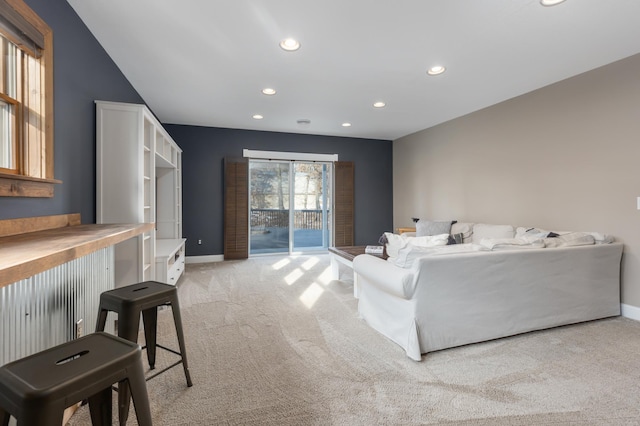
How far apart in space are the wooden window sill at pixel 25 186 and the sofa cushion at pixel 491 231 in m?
4.16

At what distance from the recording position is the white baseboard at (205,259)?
18.3 ft

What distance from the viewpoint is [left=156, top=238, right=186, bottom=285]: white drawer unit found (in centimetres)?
338

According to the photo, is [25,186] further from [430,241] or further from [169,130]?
[169,130]

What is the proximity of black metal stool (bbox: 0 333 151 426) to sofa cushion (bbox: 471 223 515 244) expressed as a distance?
3.82m

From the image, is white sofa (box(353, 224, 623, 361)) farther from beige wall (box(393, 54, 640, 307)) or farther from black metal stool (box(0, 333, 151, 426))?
black metal stool (box(0, 333, 151, 426))

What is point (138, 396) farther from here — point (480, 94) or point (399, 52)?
point (480, 94)

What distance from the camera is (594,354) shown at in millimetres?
2271

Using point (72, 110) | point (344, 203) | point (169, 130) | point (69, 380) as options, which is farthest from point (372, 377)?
point (169, 130)

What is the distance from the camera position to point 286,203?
6.25 meters

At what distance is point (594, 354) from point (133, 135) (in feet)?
13.5

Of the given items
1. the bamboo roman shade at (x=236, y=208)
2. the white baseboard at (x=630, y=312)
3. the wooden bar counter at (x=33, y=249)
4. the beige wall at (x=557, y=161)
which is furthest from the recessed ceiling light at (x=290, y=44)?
the white baseboard at (x=630, y=312)

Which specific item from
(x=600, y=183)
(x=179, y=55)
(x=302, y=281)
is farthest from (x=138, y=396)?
A: (x=600, y=183)

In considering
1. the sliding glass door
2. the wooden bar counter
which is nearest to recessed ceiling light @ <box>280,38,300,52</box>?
the wooden bar counter

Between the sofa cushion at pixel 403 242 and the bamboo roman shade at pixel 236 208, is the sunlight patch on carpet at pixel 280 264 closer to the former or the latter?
the bamboo roman shade at pixel 236 208
